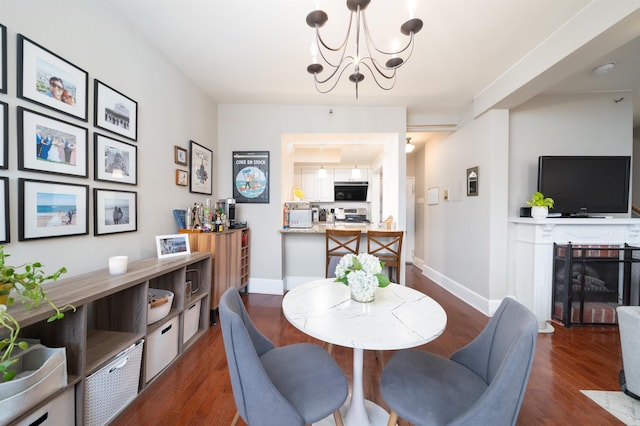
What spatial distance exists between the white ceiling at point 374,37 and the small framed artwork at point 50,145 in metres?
1.06

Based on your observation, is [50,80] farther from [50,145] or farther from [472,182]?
[472,182]

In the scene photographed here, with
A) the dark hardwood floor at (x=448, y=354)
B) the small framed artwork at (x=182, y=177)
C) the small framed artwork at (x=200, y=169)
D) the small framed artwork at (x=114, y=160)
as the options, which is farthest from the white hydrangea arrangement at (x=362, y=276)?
the small framed artwork at (x=200, y=169)

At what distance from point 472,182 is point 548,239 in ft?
3.32

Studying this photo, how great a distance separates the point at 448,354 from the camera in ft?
6.42

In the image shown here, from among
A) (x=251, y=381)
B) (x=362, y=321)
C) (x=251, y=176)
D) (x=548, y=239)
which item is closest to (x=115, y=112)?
(x=251, y=176)

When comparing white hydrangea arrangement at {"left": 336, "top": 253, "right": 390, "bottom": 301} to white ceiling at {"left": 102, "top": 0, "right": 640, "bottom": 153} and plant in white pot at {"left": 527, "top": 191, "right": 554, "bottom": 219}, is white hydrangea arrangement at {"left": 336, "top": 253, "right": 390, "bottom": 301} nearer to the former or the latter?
white ceiling at {"left": 102, "top": 0, "right": 640, "bottom": 153}

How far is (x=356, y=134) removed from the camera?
Answer: 325 cm

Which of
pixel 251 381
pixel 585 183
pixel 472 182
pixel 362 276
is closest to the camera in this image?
pixel 251 381

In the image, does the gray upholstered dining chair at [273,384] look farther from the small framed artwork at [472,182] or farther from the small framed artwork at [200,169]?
the small framed artwork at [472,182]

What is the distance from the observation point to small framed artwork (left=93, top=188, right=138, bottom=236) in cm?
158

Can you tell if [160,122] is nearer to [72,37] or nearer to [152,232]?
[72,37]

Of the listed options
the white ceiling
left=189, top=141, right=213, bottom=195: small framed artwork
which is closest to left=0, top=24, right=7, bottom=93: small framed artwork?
the white ceiling

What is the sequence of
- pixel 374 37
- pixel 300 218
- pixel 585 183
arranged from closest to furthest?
pixel 374 37
pixel 585 183
pixel 300 218

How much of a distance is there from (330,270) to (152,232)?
167 cm
